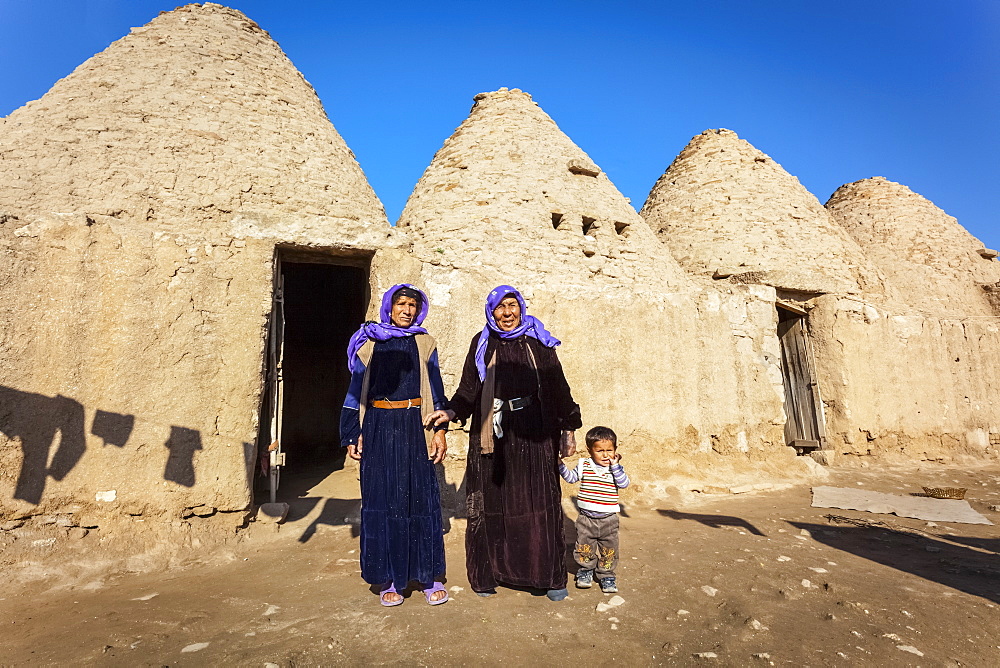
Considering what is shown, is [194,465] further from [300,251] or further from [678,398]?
[678,398]

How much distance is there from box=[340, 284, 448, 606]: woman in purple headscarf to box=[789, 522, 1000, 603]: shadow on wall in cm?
301

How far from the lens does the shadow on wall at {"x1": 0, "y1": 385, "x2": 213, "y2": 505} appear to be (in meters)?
3.38

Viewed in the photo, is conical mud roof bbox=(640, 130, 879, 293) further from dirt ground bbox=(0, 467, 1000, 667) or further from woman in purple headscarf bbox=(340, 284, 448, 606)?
woman in purple headscarf bbox=(340, 284, 448, 606)

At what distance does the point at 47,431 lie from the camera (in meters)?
3.44

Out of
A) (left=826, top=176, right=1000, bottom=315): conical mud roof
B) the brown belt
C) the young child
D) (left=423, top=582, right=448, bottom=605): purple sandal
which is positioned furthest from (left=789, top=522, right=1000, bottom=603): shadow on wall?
(left=826, top=176, right=1000, bottom=315): conical mud roof

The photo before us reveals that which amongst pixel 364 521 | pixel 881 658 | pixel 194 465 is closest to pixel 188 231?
pixel 194 465

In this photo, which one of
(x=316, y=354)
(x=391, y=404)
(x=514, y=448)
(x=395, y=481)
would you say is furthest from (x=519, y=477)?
(x=316, y=354)

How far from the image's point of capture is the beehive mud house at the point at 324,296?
3.60 metres

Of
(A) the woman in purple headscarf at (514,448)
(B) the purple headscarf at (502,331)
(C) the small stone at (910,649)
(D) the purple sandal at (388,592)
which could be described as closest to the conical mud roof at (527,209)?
(B) the purple headscarf at (502,331)

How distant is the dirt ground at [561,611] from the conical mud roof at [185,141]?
2.54 m

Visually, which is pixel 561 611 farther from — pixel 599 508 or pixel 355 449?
pixel 355 449

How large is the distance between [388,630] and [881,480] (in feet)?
22.8

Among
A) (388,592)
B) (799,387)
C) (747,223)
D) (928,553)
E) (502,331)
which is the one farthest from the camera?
(747,223)

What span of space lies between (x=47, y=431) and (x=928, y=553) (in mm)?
6101
